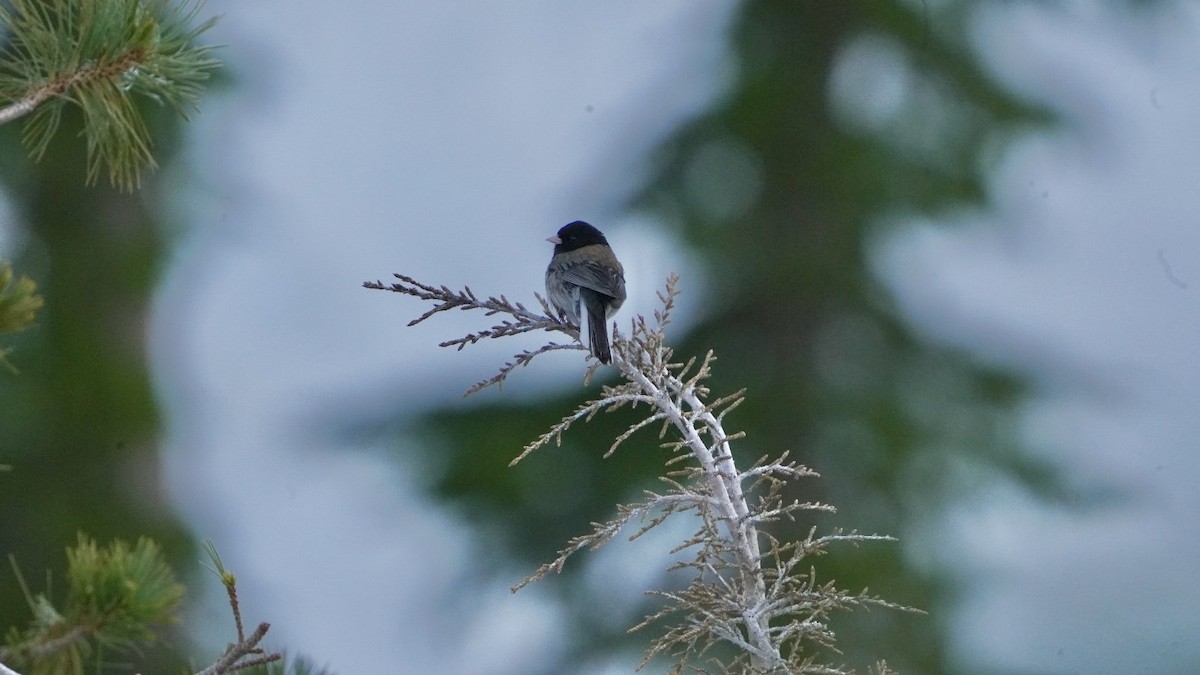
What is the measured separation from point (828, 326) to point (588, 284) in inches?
80.0

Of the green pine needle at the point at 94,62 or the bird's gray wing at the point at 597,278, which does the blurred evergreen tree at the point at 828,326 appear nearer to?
the bird's gray wing at the point at 597,278

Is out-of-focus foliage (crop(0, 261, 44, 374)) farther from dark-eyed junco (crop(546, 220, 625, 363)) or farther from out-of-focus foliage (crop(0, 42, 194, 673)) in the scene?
out-of-focus foliage (crop(0, 42, 194, 673))

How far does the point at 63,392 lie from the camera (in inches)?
147

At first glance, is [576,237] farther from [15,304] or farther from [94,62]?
[15,304]

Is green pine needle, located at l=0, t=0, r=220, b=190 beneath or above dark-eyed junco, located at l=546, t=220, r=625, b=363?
above

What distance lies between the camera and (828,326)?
3809 millimetres

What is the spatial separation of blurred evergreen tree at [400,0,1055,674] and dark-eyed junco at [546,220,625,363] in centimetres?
151

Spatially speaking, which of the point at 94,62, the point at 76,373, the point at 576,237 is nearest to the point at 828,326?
the point at 576,237

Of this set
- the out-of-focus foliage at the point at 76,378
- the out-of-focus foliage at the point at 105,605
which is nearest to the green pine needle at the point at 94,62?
the out-of-focus foliage at the point at 105,605

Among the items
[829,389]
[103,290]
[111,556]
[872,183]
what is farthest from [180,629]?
[111,556]

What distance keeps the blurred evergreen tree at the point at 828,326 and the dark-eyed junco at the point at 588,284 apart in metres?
1.51

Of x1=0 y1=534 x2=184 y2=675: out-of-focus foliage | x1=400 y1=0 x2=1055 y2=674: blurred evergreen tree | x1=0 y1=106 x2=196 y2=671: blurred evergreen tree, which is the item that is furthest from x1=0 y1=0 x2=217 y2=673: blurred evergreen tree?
x1=0 y1=534 x2=184 y2=675: out-of-focus foliage

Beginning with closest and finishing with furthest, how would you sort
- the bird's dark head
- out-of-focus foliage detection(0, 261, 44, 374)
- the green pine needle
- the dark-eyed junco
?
out-of-focus foliage detection(0, 261, 44, 374)
the green pine needle
the dark-eyed junco
the bird's dark head

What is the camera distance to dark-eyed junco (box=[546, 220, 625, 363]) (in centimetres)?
175
